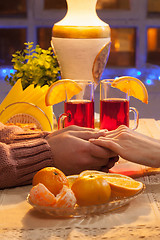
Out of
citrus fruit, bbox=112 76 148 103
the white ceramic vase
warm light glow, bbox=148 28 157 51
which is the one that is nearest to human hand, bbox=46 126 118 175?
citrus fruit, bbox=112 76 148 103

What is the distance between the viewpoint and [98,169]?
1060 mm

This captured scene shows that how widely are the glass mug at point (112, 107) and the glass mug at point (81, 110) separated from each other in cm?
4

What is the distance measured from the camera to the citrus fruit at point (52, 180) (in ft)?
2.82

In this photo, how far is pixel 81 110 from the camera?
1307 mm

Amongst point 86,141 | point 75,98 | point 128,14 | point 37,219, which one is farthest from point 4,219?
point 128,14

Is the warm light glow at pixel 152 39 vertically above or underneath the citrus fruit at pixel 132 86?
underneath

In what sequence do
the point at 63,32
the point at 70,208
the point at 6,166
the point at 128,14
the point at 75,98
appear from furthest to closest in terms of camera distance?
1. the point at 128,14
2. the point at 63,32
3. the point at 75,98
4. the point at 6,166
5. the point at 70,208

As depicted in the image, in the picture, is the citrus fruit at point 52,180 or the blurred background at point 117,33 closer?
the citrus fruit at point 52,180

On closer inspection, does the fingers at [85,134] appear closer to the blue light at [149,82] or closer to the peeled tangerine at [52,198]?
the peeled tangerine at [52,198]

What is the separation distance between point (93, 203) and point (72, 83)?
57 cm

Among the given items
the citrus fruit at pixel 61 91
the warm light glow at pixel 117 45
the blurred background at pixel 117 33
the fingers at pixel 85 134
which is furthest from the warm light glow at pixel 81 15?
the warm light glow at pixel 117 45

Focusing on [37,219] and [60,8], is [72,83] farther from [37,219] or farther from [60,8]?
[60,8]

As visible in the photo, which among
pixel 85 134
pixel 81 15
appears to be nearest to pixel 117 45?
pixel 81 15

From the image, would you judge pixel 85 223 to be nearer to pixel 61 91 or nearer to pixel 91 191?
pixel 91 191
